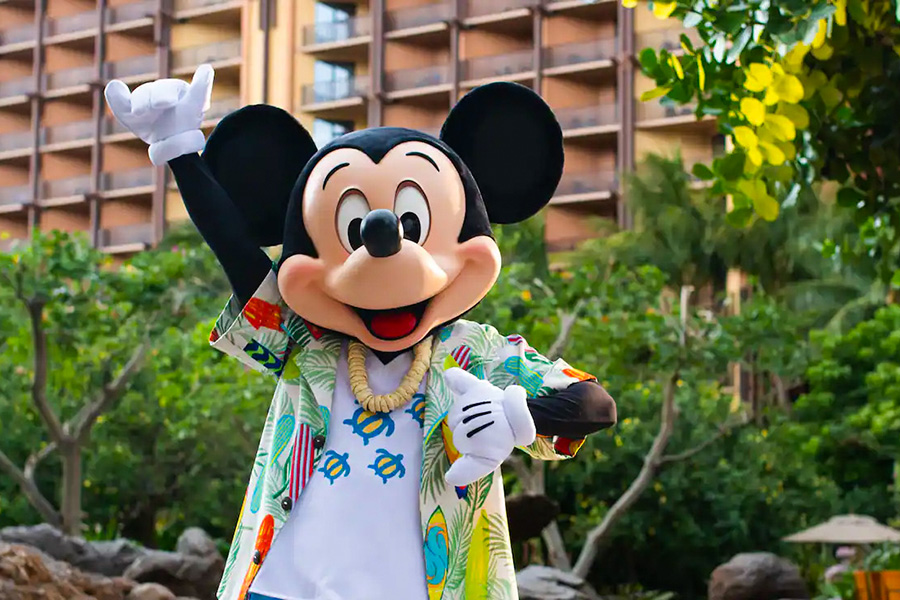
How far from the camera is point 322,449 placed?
9.44 feet

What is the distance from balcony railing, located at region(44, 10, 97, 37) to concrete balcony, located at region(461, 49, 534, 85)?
1054 centimetres

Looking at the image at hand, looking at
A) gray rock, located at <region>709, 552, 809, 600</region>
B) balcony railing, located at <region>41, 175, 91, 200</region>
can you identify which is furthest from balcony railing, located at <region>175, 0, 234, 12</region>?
gray rock, located at <region>709, 552, 809, 600</region>

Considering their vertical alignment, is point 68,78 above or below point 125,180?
above

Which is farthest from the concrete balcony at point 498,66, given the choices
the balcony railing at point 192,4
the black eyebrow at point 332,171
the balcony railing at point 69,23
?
the black eyebrow at point 332,171

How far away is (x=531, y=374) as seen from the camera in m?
2.90

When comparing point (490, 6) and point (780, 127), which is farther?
point (490, 6)

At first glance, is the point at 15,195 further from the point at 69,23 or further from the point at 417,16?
the point at 417,16

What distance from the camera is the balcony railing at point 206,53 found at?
29984mm

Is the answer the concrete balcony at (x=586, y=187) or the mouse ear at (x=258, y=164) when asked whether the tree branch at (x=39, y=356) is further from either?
the concrete balcony at (x=586, y=187)

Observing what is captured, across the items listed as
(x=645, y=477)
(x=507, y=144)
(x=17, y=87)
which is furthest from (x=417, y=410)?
(x=17, y=87)

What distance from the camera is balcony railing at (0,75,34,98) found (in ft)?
107

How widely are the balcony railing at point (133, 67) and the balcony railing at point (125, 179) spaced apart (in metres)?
2.30

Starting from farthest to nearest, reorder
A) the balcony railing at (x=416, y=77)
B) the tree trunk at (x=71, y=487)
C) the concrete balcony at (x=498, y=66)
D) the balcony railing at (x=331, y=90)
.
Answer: the balcony railing at (x=331, y=90) < the balcony railing at (x=416, y=77) < the concrete balcony at (x=498, y=66) < the tree trunk at (x=71, y=487)

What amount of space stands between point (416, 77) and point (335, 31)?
2371mm
